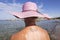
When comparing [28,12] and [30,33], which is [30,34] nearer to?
[30,33]

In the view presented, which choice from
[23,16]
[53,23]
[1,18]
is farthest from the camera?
[53,23]

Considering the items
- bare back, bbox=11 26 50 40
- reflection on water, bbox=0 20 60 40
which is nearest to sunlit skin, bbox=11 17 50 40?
bare back, bbox=11 26 50 40

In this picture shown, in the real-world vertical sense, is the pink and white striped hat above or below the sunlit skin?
above

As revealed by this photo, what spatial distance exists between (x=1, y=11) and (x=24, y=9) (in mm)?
548

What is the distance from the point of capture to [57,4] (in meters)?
1.57

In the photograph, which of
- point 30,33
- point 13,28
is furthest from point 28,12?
point 13,28

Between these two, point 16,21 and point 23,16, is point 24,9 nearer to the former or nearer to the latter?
point 23,16

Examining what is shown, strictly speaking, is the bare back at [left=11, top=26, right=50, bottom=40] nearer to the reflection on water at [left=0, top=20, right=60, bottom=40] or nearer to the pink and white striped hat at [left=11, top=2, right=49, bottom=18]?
the pink and white striped hat at [left=11, top=2, right=49, bottom=18]

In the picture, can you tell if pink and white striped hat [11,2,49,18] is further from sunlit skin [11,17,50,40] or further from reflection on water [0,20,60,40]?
reflection on water [0,20,60,40]

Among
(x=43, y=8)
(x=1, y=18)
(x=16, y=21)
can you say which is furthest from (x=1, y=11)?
(x=43, y=8)

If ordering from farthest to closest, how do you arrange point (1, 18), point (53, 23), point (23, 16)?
point (53, 23), point (1, 18), point (23, 16)

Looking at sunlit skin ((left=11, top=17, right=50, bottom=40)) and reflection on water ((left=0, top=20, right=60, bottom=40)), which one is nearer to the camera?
sunlit skin ((left=11, top=17, right=50, bottom=40))

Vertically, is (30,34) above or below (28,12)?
below

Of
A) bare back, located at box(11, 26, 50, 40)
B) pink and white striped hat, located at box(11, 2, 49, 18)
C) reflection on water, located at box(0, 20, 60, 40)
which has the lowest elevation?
reflection on water, located at box(0, 20, 60, 40)
